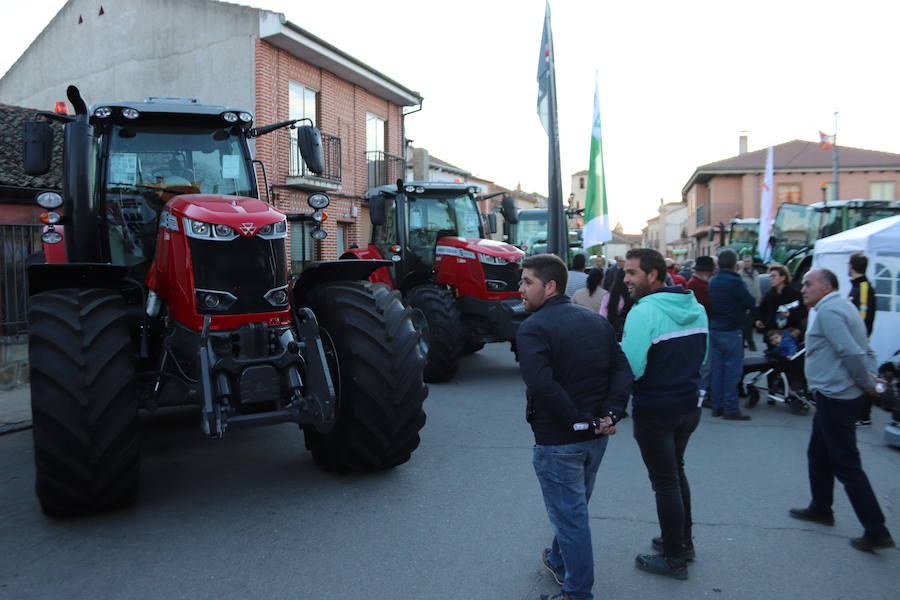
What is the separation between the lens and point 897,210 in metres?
13.6

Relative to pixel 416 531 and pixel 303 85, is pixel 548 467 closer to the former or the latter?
pixel 416 531

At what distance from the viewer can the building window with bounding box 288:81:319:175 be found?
17.3 m

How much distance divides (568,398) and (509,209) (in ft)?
24.7

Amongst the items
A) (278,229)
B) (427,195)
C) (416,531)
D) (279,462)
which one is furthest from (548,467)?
(427,195)

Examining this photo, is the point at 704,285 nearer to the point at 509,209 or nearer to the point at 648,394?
the point at 509,209

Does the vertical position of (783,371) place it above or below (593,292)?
below

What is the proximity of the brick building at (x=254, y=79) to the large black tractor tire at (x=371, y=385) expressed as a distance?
1161 centimetres

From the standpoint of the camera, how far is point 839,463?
13.8ft

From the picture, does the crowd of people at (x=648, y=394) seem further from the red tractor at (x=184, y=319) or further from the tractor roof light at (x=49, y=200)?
the tractor roof light at (x=49, y=200)

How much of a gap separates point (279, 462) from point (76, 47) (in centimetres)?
1808

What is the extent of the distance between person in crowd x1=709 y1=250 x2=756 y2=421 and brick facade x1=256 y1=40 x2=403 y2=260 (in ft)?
34.6

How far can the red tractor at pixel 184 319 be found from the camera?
429cm

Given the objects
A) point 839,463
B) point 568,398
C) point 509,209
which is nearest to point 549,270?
point 568,398

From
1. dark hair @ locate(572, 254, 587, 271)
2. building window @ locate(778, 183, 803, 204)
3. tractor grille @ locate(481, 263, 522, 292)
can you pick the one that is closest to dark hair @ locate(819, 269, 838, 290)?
tractor grille @ locate(481, 263, 522, 292)
